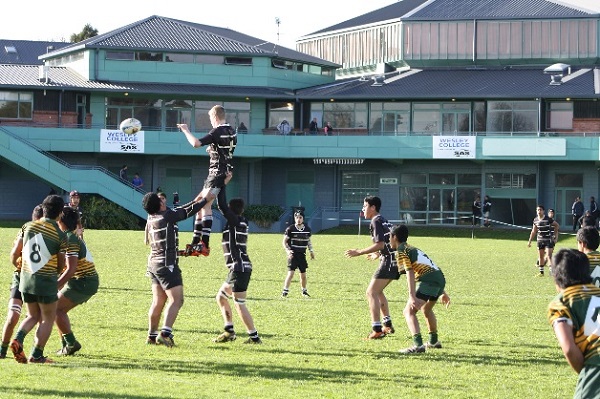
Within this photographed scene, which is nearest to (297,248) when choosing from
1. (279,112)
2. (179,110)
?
(179,110)

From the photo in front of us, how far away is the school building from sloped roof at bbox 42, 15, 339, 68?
0.13 meters

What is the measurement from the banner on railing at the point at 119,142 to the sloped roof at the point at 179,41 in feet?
19.9

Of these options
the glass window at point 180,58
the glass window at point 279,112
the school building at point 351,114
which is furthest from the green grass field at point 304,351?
the glass window at point 279,112

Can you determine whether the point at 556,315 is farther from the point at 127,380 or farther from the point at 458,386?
the point at 127,380

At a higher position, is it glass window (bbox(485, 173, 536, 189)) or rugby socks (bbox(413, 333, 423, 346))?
glass window (bbox(485, 173, 536, 189))

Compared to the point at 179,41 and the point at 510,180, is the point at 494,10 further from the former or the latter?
the point at 179,41

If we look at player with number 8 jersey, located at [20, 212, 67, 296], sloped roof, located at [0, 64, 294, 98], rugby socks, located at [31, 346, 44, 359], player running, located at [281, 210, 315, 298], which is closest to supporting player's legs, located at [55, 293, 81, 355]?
rugby socks, located at [31, 346, 44, 359]

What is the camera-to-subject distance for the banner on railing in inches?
2509

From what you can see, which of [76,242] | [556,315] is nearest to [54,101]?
[76,242]

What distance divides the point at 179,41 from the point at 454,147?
17.3m

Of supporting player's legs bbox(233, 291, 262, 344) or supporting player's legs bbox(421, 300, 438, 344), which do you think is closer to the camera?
supporting player's legs bbox(421, 300, 438, 344)

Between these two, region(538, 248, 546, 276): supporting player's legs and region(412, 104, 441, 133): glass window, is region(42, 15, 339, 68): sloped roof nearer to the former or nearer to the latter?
region(412, 104, 441, 133): glass window

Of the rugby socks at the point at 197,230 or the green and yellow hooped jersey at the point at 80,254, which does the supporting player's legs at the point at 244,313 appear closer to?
the rugby socks at the point at 197,230

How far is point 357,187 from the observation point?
69250mm
